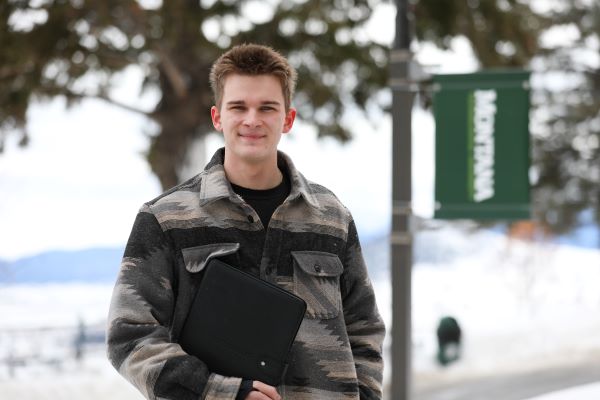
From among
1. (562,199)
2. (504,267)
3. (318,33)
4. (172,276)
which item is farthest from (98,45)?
(562,199)

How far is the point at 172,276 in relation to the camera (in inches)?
72.1

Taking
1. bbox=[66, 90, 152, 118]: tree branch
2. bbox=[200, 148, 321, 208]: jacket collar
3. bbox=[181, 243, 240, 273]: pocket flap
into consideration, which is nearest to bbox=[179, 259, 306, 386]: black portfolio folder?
bbox=[181, 243, 240, 273]: pocket flap

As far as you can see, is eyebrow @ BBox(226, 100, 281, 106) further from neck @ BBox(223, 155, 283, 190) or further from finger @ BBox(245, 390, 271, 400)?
finger @ BBox(245, 390, 271, 400)

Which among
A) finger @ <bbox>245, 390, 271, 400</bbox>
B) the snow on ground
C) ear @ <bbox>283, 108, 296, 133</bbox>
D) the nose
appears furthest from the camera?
the snow on ground

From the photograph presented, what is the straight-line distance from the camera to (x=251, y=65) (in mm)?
1858

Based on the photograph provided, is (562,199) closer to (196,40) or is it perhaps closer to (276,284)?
(196,40)

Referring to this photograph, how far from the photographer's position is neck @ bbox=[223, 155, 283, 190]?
1.91m

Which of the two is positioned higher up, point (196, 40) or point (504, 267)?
point (196, 40)

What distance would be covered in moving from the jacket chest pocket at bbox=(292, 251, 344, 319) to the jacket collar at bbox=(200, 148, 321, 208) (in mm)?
115

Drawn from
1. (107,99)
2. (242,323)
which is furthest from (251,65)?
(107,99)

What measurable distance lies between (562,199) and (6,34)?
13.9 m

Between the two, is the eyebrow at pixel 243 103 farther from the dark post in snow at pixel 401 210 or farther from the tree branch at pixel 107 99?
the tree branch at pixel 107 99

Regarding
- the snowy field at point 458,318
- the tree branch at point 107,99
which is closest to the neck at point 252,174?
the snowy field at point 458,318

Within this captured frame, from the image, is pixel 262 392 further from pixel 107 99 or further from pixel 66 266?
pixel 107 99
